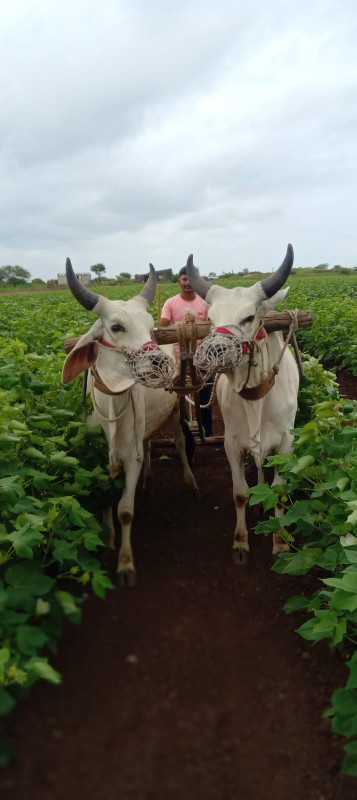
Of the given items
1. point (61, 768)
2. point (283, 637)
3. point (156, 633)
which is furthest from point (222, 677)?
point (61, 768)

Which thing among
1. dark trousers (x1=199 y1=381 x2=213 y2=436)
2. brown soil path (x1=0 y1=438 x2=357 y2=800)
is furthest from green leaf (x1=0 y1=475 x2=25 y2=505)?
dark trousers (x1=199 y1=381 x2=213 y2=436)

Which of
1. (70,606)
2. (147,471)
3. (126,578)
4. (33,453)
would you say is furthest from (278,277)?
(147,471)

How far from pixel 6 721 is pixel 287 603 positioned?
2.69 metres

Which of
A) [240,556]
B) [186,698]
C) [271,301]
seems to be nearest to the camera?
[186,698]

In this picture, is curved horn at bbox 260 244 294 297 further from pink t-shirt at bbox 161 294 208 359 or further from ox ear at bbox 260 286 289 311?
pink t-shirt at bbox 161 294 208 359

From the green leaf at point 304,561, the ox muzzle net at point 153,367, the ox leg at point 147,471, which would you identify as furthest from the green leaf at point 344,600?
the ox leg at point 147,471

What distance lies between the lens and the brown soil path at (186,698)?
898 mm

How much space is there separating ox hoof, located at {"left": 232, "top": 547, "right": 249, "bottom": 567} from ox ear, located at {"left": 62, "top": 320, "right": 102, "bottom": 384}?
1849 mm

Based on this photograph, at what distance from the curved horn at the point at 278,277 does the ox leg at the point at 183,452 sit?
2305 millimetres

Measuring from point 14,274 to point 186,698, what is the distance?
8440 centimetres

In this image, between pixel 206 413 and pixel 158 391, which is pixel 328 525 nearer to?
pixel 158 391

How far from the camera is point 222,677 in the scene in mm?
2158

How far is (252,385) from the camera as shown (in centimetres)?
377

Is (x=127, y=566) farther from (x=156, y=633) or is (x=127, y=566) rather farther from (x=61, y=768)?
(x=61, y=768)
